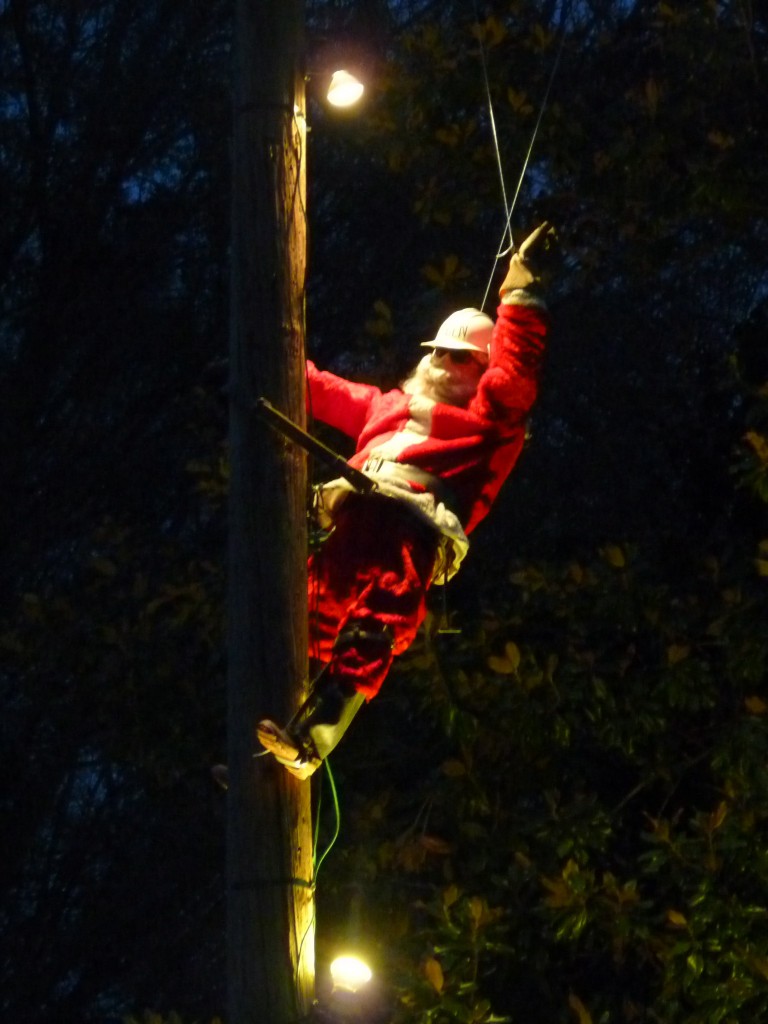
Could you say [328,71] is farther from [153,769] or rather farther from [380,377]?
[153,769]

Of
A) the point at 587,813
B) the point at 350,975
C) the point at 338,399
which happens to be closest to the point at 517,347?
the point at 338,399

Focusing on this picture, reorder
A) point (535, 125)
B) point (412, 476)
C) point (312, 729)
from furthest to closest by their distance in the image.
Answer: point (535, 125), point (412, 476), point (312, 729)

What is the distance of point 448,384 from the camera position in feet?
15.0

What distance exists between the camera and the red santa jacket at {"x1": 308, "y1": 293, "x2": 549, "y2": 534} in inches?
174

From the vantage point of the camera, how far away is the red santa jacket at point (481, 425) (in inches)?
174

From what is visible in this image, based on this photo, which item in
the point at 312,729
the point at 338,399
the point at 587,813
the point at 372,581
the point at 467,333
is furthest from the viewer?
the point at 587,813

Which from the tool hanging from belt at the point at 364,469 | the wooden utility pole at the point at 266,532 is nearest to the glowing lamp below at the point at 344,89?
the wooden utility pole at the point at 266,532

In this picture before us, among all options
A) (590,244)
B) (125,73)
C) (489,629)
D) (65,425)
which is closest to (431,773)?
(489,629)

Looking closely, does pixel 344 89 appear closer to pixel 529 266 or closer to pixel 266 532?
pixel 529 266

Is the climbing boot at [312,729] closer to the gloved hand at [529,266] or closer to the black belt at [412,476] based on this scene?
the black belt at [412,476]

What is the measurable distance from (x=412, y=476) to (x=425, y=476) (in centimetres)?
4

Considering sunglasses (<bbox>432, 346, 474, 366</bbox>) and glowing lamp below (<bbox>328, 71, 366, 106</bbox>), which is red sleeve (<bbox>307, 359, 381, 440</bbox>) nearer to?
sunglasses (<bbox>432, 346, 474, 366</bbox>)

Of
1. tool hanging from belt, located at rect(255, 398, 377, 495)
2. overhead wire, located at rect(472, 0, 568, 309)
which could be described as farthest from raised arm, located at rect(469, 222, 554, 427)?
overhead wire, located at rect(472, 0, 568, 309)

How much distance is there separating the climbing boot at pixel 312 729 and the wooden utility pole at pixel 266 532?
0.06m
